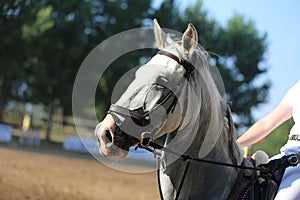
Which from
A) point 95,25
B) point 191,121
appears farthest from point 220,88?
point 95,25

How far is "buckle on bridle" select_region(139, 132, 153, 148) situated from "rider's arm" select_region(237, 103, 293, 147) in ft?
3.22

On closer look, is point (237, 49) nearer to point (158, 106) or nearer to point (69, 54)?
point (69, 54)

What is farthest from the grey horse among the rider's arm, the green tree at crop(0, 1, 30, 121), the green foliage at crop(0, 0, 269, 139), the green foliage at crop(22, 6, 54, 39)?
the green foliage at crop(22, 6, 54, 39)

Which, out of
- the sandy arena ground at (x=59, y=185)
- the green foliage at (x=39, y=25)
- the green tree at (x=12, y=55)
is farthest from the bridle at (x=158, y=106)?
the green foliage at (x=39, y=25)

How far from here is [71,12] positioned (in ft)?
105

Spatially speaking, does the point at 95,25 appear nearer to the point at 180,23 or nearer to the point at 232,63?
the point at 180,23

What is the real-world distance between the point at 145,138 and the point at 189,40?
589mm

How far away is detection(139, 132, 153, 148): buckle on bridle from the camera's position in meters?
2.67

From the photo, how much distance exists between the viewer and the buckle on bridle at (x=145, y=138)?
267 centimetres

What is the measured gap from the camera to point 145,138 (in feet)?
8.79

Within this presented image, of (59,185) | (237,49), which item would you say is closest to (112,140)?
(59,185)

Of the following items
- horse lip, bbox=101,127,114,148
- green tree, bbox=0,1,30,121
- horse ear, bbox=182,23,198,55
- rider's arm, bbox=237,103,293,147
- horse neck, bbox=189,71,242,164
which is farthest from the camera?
green tree, bbox=0,1,30,121

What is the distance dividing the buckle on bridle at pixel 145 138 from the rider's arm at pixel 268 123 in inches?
38.6

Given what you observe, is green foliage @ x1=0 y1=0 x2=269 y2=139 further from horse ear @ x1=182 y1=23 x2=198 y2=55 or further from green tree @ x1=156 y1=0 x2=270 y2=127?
horse ear @ x1=182 y1=23 x2=198 y2=55
